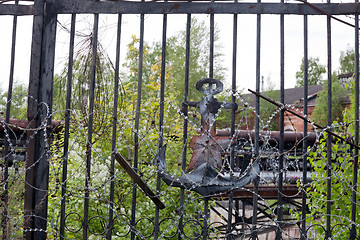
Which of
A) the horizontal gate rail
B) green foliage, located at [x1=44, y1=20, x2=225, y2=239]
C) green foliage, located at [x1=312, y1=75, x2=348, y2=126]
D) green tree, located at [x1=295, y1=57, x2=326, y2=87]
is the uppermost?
green tree, located at [x1=295, y1=57, x2=326, y2=87]

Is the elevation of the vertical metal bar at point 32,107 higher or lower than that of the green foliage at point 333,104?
lower

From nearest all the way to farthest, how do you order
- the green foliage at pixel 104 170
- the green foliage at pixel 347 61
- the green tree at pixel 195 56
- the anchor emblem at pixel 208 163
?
the anchor emblem at pixel 208 163 < the green foliage at pixel 104 170 < the green tree at pixel 195 56 < the green foliage at pixel 347 61

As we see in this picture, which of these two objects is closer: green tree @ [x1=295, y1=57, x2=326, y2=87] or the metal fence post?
the metal fence post

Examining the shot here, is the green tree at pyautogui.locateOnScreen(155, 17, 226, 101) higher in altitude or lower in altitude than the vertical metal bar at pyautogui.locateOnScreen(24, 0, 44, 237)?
higher

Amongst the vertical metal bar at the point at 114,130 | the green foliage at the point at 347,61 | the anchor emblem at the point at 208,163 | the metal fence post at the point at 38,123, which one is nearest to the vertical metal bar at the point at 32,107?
the metal fence post at the point at 38,123

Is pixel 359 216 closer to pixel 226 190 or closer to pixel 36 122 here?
pixel 226 190

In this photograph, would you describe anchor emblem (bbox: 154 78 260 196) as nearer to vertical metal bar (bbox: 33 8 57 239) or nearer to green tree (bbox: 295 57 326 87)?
vertical metal bar (bbox: 33 8 57 239)

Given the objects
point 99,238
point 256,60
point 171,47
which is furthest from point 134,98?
point 171,47

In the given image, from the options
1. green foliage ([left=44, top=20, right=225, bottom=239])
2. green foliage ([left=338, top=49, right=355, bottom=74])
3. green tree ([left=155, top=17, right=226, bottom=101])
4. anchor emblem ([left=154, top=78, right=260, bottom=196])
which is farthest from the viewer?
green foliage ([left=338, top=49, right=355, bottom=74])

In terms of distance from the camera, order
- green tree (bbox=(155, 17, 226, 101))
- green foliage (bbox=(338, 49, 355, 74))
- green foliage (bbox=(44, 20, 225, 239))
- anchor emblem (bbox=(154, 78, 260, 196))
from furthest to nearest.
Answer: green foliage (bbox=(338, 49, 355, 74)) → green tree (bbox=(155, 17, 226, 101)) → green foliage (bbox=(44, 20, 225, 239)) → anchor emblem (bbox=(154, 78, 260, 196))

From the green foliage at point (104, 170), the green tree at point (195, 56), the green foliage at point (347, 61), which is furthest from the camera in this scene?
the green foliage at point (347, 61)

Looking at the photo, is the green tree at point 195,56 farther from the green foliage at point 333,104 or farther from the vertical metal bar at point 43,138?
the vertical metal bar at point 43,138

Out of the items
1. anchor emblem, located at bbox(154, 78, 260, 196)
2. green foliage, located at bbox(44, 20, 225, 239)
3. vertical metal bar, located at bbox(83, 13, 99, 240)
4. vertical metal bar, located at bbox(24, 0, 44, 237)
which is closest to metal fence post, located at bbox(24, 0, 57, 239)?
vertical metal bar, located at bbox(24, 0, 44, 237)

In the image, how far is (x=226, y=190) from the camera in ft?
9.66
